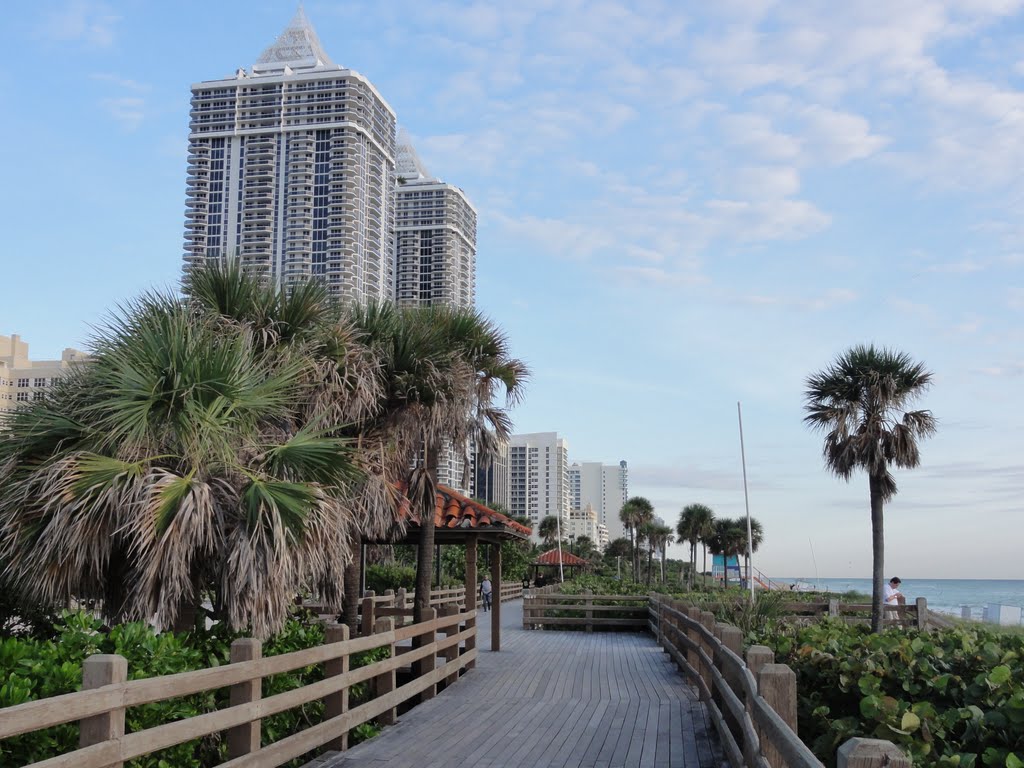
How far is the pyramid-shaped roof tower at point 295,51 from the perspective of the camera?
473 feet

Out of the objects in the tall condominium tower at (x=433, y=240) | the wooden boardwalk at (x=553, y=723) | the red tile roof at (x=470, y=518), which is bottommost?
the wooden boardwalk at (x=553, y=723)

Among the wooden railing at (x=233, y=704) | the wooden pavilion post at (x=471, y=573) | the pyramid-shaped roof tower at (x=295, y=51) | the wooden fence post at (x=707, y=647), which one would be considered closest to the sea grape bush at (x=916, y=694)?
the wooden fence post at (x=707, y=647)

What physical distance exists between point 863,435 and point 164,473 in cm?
1905

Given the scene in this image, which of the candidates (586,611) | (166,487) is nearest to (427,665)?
(166,487)

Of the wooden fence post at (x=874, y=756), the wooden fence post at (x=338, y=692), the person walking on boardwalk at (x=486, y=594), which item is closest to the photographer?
the wooden fence post at (x=874, y=756)

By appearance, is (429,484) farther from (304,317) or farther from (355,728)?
(355,728)

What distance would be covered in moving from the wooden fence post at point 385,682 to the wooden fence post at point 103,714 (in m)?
4.94

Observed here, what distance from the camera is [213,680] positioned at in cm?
547

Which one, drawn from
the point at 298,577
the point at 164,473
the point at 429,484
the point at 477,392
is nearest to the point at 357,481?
the point at 298,577

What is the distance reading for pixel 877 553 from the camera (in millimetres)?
22141

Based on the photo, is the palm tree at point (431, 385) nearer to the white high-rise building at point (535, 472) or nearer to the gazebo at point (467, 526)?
the gazebo at point (467, 526)

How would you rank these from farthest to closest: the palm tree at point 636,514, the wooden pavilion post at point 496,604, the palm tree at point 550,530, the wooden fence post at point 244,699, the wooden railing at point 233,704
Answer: the palm tree at point 550,530
the palm tree at point 636,514
the wooden pavilion post at point 496,604
the wooden fence post at point 244,699
the wooden railing at point 233,704

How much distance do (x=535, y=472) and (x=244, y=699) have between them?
146 meters

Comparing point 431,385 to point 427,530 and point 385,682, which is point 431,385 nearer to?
point 427,530
